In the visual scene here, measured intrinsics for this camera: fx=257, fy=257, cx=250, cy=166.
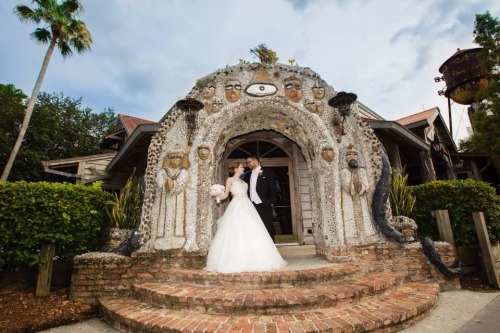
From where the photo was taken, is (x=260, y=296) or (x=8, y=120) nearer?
(x=260, y=296)

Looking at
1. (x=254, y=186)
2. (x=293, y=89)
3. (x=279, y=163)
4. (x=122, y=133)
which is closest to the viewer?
(x=254, y=186)

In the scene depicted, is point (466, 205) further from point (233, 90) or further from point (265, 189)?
point (233, 90)

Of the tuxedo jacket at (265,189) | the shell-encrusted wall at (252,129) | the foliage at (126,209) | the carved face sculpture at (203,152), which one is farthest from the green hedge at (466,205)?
the foliage at (126,209)

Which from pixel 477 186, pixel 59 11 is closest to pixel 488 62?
pixel 477 186

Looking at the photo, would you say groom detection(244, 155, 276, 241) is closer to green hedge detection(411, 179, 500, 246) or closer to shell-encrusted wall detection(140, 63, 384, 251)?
shell-encrusted wall detection(140, 63, 384, 251)

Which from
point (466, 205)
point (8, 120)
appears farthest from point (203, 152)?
point (8, 120)

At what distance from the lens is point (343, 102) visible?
4.82m

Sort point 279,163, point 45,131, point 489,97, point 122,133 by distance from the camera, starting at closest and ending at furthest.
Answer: point 279,163
point 489,97
point 122,133
point 45,131

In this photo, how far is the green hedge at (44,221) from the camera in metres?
3.81

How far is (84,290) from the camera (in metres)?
3.89

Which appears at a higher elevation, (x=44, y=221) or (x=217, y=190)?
(x=217, y=190)

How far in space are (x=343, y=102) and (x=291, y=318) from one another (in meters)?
3.72

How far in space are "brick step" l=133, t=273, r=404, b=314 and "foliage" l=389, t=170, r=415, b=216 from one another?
1.86 m

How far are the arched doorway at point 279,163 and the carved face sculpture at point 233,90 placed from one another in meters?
2.63
